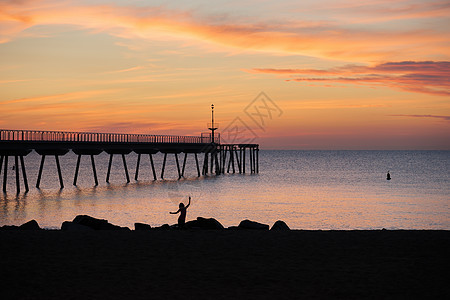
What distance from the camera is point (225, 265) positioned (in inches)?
459

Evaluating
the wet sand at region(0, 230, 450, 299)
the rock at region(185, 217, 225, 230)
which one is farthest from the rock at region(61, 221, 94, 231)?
the rock at region(185, 217, 225, 230)

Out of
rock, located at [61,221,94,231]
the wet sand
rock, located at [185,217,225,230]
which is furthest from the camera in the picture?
rock, located at [185,217,225,230]

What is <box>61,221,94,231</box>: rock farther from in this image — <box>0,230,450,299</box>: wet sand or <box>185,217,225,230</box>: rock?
<box>185,217,225,230</box>: rock

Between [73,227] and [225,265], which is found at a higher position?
Result: [225,265]

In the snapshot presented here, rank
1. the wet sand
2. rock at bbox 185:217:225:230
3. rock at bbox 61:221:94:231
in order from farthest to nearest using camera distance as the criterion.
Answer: rock at bbox 185:217:225:230
rock at bbox 61:221:94:231
the wet sand

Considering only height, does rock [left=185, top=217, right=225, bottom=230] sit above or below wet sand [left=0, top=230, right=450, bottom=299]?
below

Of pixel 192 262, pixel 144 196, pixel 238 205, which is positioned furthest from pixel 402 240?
pixel 144 196

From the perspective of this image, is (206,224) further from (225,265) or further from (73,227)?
(225,265)

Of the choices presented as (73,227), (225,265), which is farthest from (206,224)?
(225,265)

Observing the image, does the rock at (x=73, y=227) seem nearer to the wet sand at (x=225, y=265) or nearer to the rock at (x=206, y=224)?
the wet sand at (x=225, y=265)

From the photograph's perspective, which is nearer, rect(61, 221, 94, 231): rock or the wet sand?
the wet sand

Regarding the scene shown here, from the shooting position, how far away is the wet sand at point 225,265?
378 inches

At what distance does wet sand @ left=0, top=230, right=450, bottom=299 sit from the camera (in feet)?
31.5

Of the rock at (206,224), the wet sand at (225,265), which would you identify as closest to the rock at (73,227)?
the wet sand at (225,265)
